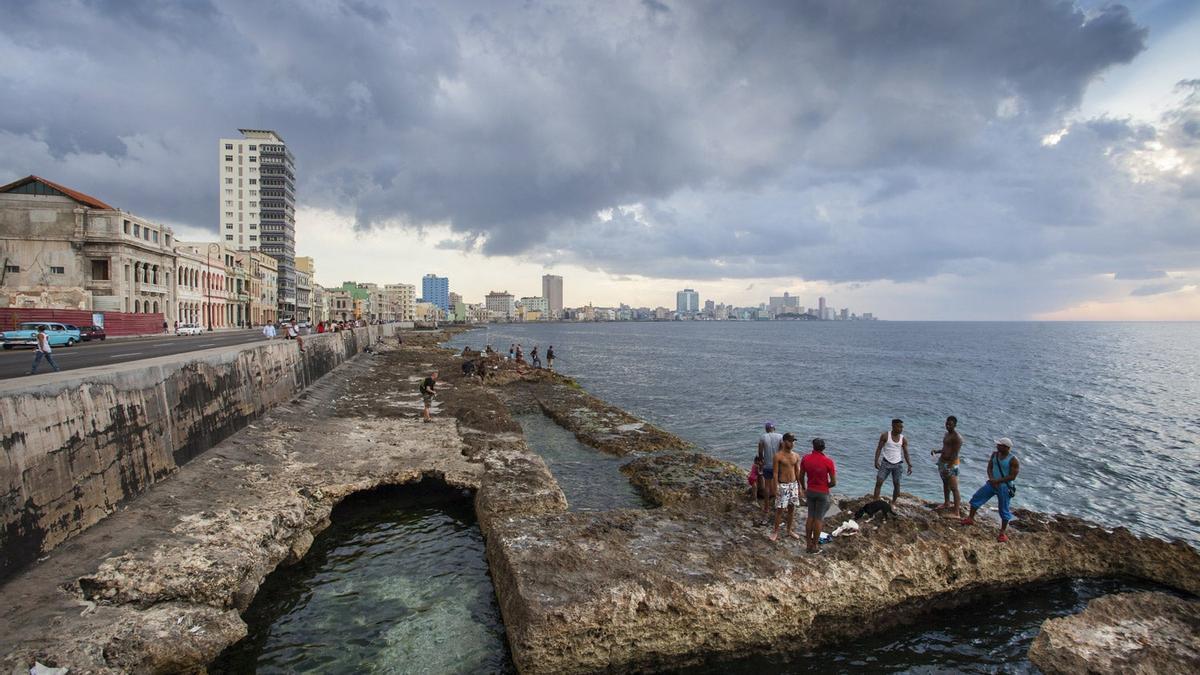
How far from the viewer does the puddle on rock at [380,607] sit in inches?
333

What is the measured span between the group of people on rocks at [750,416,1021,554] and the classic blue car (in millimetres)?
40514

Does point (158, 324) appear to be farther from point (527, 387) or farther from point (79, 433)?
point (79, 433)

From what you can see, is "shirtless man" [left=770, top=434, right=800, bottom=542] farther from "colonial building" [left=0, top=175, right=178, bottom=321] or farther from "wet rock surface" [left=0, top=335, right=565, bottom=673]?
"colonial building" [left=0, top=175, right=178, bottom=321]

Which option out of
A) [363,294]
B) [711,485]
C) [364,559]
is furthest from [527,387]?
[363,294]

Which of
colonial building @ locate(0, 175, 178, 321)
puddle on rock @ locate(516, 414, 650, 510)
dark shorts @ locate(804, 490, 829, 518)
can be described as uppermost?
colonial building @ locate(0, 175, 178, 321)

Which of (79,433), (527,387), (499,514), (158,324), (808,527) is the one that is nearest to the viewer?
(79,433)

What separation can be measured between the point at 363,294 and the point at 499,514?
177904 mm

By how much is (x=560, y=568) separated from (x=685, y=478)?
832 cm

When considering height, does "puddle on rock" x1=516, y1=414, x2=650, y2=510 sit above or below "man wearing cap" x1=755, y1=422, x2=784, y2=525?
below

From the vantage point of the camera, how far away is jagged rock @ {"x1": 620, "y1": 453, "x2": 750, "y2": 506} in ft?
49.7

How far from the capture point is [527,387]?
37.7 meters

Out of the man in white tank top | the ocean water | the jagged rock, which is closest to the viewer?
the man in white tank top

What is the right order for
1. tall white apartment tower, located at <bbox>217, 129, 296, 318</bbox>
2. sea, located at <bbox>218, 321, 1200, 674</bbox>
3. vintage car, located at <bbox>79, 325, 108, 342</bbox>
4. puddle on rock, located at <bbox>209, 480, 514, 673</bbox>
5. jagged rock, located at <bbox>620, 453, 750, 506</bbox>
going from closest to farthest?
puddle on rock, located at <bbox>209, 480, 514, 673</bbox> < sea, located at <bbox>218, 321, 1200, 674</bbox> < jagged rock, located at <bbox>620, 453, 750, 506</bbox> < vintage car, located at <bbox>79, 325, 108, 342</bbox> < tall white apartment tower, located at <bbox>217, 129, 296, 318</bbox>

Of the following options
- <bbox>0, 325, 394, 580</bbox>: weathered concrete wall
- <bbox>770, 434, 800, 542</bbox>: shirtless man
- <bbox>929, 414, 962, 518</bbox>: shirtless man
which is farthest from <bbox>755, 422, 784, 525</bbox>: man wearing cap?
<bbox>0, 325, 394, 580</bbox>: weathered concrete wall
